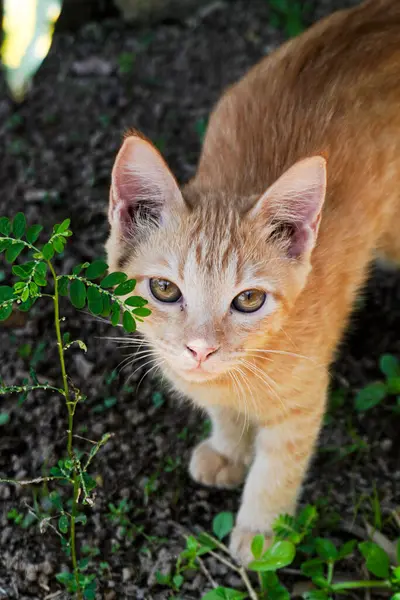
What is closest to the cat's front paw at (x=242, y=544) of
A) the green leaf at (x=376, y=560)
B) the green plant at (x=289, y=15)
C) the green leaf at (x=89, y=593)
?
the green leaf at (x=376, y=560)

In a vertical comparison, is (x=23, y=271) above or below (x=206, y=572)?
above

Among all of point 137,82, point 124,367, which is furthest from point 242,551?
Answer: point 137,82

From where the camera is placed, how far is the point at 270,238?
7.12ft

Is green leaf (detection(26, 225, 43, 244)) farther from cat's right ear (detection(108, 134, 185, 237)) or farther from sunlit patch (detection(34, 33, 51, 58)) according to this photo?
sunlit patch (detection(34, 33, 51, 58))

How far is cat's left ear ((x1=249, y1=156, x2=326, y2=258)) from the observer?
199 cm

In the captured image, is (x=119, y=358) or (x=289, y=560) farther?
(x=119, y=358)

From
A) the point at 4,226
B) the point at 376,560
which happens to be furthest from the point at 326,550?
the point at 4,226

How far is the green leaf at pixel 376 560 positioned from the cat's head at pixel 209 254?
0.73 meters

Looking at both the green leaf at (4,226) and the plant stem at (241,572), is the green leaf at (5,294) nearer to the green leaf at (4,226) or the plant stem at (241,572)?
the green leaf at (4,226)

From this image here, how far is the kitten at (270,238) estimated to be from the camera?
2049 mm

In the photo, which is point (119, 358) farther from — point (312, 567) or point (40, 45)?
point (40, 45)

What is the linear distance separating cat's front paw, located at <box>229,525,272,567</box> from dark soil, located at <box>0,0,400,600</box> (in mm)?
79

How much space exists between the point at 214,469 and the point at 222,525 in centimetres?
24

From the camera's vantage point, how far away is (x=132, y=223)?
2.20 metres
